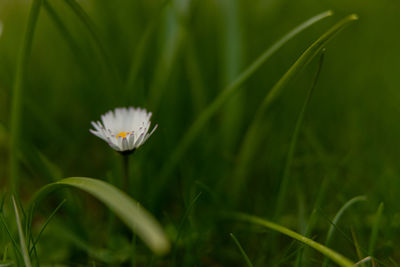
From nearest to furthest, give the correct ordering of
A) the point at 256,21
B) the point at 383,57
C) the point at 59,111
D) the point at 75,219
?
1. the point at 75,219
2. the point at 59,111
3. the point at 383,57
4. the point at 256,21

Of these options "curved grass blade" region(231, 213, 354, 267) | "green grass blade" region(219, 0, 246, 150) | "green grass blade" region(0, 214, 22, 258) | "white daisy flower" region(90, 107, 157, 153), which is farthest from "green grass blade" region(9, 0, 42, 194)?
"green grass blade" region(219, 0, 246, 150)

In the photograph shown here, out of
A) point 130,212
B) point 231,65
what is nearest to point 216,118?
point 231,65

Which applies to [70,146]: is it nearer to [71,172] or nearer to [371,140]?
[71,172]

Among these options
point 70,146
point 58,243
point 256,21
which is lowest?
point 58,243

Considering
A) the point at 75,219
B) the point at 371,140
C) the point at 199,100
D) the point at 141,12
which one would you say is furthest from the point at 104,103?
the point at 371,140

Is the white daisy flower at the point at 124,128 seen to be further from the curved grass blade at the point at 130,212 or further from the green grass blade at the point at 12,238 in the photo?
the green grass blade at the point at 12,238

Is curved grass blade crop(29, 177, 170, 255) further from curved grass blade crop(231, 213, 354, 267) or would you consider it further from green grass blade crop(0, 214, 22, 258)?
curved grass blade crop(231, 213, 354, 267)

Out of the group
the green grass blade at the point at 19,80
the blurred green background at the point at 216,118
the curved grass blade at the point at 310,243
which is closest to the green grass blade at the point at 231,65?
the blurred green background at the point at 216,118

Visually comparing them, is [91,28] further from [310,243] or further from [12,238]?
[310,243]
